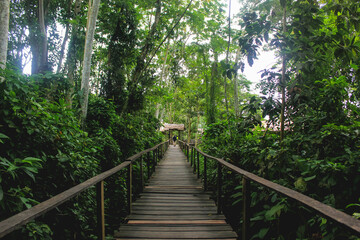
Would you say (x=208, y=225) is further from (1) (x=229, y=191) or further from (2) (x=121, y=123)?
(2) (x=121, y=123)

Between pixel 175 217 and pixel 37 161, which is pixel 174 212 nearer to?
pixel 175 217

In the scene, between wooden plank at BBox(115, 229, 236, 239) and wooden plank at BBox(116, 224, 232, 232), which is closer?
wooden plank at BBox(115, 229, 236, 239)

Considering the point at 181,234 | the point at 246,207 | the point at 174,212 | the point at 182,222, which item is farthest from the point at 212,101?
the point at 246,207

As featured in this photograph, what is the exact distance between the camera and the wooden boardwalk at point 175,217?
8.46ft

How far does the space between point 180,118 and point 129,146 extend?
32274mm

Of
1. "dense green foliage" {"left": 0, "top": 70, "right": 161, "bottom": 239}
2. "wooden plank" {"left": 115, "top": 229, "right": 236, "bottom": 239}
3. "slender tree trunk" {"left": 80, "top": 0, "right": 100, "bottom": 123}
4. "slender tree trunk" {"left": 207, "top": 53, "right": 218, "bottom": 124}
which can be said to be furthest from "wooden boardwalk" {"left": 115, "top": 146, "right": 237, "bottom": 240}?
"slender tree trunk" {"left": 207, "top": 53, "right": 218, "bottom": 124}

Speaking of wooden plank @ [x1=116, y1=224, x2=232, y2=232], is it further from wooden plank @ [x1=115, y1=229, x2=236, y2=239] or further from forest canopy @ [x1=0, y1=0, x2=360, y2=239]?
forest canopy @ [x1=0, y1=0, x2=360, y2=239]

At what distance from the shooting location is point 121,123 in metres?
6.09

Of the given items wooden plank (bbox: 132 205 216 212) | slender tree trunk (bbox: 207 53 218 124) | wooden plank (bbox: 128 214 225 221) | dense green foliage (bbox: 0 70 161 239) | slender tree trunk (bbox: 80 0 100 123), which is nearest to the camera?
dense green foliage (bbox: 0 70 161 239)

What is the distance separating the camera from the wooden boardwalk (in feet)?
8.46

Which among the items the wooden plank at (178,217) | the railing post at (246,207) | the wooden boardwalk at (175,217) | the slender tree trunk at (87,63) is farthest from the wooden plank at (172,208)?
the slender tree trunk at (87,63)

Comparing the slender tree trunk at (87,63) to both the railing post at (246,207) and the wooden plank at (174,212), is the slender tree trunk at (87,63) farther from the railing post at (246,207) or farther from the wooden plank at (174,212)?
the railing post at (246,207)

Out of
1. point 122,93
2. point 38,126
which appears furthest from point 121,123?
point 38,126

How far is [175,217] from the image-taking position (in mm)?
3188
